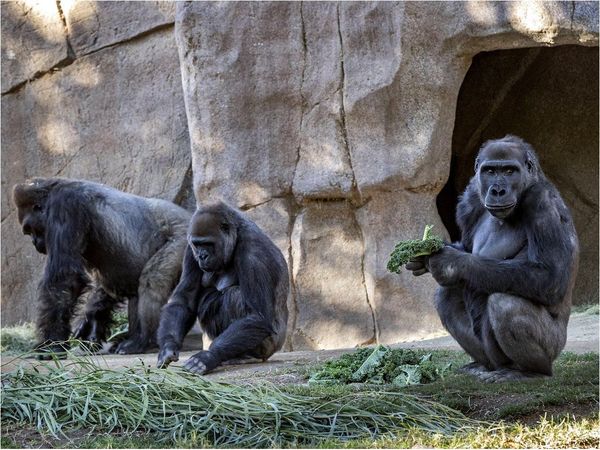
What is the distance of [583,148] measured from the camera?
10055 mm

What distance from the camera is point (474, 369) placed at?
206 inches

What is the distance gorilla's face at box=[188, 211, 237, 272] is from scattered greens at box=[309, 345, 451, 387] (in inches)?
42.3

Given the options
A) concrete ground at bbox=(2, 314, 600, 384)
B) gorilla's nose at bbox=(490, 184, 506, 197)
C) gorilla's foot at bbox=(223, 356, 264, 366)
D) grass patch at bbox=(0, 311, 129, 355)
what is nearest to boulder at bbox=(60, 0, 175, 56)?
grass patch at bbox=(0, 311, 129, 355)

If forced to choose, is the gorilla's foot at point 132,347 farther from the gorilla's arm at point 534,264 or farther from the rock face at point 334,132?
the gorilla's arm at point 534,264

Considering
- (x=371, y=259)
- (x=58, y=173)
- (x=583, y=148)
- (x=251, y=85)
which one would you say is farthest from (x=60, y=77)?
(x=583, y=148)

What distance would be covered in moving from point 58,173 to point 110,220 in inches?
86.4

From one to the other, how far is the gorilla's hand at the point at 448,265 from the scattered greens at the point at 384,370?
0.52m

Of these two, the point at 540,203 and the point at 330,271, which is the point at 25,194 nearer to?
the point at 330,271

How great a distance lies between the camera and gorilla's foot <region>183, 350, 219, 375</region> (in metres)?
5.68

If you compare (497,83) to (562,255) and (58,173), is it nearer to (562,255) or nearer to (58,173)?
(58,173)

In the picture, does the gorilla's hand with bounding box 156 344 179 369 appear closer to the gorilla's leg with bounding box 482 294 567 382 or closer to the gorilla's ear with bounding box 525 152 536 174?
the gorilla's leg with bounding box 482 294 567 382

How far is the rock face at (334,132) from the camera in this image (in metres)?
8.23

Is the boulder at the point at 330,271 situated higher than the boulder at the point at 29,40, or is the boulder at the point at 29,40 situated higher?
the boulder at the point at 29,40

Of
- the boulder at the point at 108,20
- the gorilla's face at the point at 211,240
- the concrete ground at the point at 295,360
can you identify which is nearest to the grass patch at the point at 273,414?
the concrete ground at the point at 295,360
